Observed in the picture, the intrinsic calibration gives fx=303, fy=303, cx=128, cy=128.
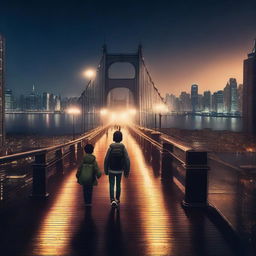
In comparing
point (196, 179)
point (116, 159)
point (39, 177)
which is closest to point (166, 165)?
point (196, 179)

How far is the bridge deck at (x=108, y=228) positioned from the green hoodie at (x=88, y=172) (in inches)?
22.7

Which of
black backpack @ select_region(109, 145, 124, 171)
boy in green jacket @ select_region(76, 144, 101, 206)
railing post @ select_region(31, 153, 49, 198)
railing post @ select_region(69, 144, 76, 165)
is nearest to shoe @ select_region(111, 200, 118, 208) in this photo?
boy in green jacket @ select_region(76, 144, 101, 206)

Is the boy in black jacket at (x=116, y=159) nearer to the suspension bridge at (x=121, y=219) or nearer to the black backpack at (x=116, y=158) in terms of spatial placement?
the black backpack at (x=116, y=158)

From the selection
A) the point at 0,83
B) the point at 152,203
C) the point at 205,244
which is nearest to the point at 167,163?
the point at 152,203

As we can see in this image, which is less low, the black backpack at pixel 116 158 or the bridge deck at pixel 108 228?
the black backpack at pixel 116 158

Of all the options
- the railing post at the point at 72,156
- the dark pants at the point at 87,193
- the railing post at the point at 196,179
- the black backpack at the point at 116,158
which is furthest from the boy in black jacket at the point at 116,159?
the railing post at the point at 72,156

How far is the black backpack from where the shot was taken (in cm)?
568

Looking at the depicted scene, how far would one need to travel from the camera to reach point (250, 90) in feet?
246

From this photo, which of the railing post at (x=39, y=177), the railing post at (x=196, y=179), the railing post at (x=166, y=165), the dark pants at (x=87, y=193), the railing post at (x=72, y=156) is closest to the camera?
the railing post at (x=196, y=179)

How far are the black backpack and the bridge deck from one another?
2.88ft

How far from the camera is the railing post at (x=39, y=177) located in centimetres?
634

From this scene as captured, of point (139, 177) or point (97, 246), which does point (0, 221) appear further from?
point (139, 177)

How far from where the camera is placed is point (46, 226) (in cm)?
488

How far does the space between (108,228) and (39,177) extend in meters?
2.23
